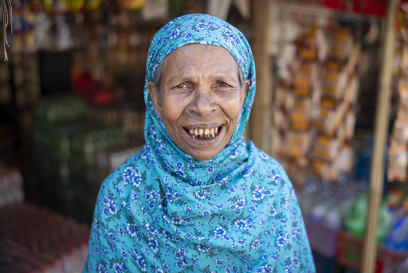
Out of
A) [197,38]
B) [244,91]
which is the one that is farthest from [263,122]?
[197,38]

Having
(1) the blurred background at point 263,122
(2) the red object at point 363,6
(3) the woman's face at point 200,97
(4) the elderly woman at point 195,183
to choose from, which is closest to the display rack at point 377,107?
(1) the blurred background at point 263,122

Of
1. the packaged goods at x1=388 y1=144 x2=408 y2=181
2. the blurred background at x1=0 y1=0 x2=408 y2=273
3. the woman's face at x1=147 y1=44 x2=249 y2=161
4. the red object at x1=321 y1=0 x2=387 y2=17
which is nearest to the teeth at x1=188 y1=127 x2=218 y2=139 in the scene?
the woman's face at x1=147 y1=44 x2=249 y2=161

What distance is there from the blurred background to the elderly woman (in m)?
0.65

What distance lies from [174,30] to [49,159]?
3.74 meters

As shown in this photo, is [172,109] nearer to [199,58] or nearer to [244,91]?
[199,58]

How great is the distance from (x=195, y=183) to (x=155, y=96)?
0.34 meters

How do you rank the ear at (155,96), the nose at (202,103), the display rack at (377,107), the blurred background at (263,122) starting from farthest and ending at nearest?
1. the blurred background at (263,122)
2. the display rack at (377,107)
3. the ear at (155,96)
4. the nose at (202,103)

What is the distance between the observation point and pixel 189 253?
4.00 feet

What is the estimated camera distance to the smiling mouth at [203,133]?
1.15 metres

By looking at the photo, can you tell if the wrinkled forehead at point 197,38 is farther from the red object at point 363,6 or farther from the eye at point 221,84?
the red object at point 363,6

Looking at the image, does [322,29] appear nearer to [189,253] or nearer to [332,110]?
[332,110]

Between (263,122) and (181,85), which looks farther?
(263,122)

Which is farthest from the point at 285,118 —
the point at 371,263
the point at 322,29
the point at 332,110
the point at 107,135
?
the point at 107,135

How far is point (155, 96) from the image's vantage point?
1.25 meters
